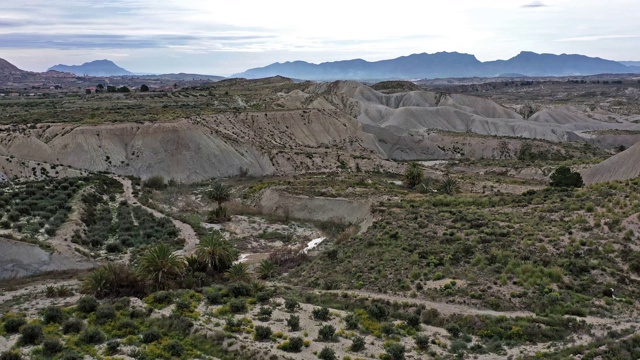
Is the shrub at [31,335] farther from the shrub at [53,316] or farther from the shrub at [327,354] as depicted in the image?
the shrub at [327,354]

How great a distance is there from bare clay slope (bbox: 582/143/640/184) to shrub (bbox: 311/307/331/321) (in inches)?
1472

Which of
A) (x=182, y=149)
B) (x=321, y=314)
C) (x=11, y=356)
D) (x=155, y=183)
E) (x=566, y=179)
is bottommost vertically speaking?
(x=155, y=183)

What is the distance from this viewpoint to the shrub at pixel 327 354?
16391 millimetres

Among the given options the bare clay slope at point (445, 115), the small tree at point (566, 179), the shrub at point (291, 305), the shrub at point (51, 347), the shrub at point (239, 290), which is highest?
the bare clay slope at point (445, 115)

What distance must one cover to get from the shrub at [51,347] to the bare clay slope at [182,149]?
4909 cm

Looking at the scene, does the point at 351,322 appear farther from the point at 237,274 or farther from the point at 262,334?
the point at 237,274

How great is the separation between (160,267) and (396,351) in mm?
12732

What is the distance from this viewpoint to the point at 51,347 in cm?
1622

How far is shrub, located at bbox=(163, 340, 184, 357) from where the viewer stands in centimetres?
1656

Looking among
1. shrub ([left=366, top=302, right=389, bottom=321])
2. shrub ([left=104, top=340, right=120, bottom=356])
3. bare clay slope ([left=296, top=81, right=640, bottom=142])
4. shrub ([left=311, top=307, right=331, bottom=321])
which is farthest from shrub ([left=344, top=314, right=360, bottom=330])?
bare clay slope ([left=296, top=81, right=640, bottom=142])

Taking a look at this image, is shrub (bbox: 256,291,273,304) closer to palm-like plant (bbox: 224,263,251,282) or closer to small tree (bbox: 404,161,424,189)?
palm-like plant (bbox: 224,263,251,282)

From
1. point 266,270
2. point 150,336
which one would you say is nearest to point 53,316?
point 150,336

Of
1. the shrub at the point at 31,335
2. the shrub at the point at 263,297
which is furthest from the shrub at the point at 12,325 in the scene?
the shrub at the point at 263,297

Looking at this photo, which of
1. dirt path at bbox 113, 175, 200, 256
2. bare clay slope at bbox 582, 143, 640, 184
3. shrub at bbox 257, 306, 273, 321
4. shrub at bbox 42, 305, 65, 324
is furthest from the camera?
bare clay slope at bbox 582, 143, 640, 184
